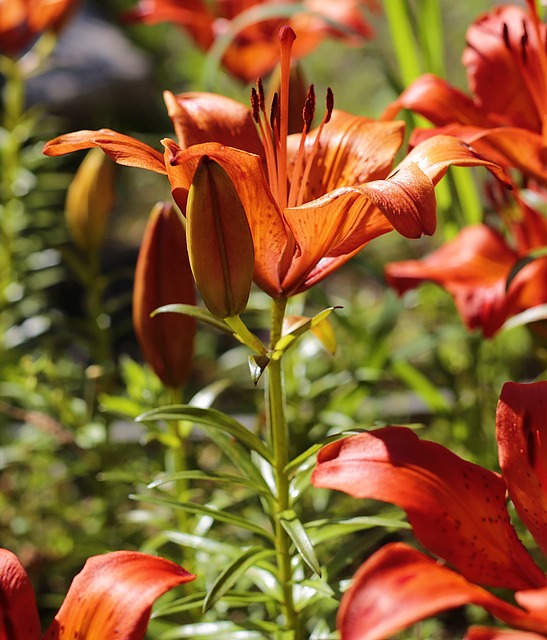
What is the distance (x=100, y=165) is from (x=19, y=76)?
0.38 m

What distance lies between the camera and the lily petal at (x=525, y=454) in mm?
640

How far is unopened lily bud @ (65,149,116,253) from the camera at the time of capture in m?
1.16

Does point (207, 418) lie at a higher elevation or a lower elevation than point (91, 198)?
lower

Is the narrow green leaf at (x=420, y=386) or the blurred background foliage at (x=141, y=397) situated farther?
the narrow green leaf at (x=420, y=386)

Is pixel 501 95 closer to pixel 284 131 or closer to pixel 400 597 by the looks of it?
pixel 284 131

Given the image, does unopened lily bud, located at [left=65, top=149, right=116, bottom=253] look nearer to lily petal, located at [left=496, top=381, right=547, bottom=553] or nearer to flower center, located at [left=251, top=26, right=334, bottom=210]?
flower center, located at [left=251, top=26, right=334, bottom=210]

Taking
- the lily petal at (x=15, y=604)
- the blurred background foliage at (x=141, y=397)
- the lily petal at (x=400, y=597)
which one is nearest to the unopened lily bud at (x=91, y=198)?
the blurred background foliage at (x=141, y=397)

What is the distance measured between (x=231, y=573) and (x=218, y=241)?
0.24 m

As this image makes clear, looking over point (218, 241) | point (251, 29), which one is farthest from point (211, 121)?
point (251, 29)

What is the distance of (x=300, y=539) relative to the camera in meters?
0.65

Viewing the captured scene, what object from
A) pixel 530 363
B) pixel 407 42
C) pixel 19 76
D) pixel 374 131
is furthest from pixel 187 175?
pixel 530 363

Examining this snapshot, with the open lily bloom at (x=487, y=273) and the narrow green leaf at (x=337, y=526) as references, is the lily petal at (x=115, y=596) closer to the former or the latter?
the narrow green leaf at (x=337, y=526)

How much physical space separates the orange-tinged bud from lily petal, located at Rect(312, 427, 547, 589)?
1.00 feet

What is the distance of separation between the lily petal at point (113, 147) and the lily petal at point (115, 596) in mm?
268
